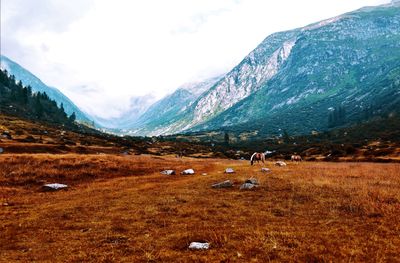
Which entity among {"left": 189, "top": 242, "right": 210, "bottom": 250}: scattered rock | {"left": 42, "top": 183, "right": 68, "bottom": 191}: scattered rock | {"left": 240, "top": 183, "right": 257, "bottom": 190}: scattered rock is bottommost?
{"left": 189, "top": 242, "right": 210, "bottom": 250}: scattered rock

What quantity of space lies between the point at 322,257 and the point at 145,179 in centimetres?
3175

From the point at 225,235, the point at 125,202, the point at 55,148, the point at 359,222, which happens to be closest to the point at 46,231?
the point at 125,202

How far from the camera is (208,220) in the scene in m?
23.2

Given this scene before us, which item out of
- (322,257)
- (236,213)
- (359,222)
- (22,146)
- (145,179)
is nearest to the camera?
(322,257)

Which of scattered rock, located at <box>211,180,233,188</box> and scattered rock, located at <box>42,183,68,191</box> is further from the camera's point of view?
scattered rock, located at <box>42,183,68,191</box>

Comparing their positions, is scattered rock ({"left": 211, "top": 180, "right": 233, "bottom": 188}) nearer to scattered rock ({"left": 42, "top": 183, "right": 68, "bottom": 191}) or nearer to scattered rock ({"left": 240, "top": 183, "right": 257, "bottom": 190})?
scattered rock ({"left": 240, "top": 183, "right": 257, "bottom": 190})

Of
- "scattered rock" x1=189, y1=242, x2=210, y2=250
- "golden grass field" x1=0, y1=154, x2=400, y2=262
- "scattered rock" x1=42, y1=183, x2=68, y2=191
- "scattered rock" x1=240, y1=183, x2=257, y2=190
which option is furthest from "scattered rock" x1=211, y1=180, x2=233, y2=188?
"scattered rock" x1=189, y1=242, x2=210, y2=250

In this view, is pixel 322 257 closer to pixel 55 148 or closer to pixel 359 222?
pixel 359 222

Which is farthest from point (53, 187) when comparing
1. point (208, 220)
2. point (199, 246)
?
point (199, 246)

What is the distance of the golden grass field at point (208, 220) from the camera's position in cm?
1680

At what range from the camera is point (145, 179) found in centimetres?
4481

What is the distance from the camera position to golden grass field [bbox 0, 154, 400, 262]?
661 inches

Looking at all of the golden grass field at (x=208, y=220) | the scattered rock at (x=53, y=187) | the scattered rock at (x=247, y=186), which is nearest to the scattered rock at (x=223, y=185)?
the golden grass field at (x=208, y=220)

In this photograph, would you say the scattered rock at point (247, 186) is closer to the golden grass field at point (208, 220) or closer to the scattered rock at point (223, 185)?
the golden grass field at point (208, 220)
